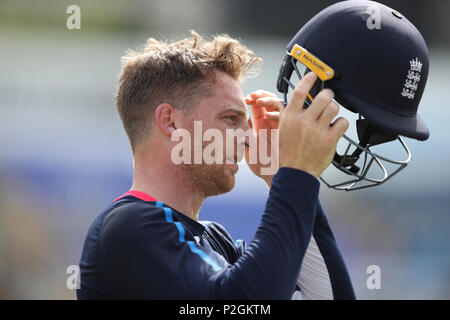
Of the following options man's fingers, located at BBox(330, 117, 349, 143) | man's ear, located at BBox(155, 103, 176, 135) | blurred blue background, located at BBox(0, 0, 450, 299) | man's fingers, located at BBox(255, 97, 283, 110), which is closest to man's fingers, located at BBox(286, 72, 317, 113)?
man's fingers, located at BBox(330, 117, 349, 143)

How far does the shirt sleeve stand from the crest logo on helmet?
0.39 metres

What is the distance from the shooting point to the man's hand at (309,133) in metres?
1.48

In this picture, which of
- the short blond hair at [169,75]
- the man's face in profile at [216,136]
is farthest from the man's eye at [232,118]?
the short blond hair at [169,75]

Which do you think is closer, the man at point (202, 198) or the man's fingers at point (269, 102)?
the man at point (202, 198)

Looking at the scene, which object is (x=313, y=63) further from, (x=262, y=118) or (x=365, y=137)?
(x=262, y=118)

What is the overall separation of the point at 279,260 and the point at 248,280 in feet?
0.29

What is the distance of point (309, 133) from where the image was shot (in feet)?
4.86

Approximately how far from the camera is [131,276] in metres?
1.47

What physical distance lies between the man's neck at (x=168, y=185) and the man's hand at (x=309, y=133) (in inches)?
16.6

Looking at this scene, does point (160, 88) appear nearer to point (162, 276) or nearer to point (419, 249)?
point (162, 276)

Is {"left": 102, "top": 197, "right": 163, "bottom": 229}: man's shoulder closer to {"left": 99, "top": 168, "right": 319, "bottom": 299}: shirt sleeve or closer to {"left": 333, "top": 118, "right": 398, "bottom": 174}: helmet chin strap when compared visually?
{"left": 99, "top": 168, "right": 319, "bottom": 299}: shirt sleeve

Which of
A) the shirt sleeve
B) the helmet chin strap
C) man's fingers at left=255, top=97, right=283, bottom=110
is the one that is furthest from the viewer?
man's fingers at left=255, top=97, right=283, bottom=110

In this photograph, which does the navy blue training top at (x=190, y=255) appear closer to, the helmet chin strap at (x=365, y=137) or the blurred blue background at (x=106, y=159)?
the helmet chin strap at (x=365, y=137)

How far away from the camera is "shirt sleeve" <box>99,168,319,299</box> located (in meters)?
1.39
